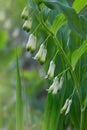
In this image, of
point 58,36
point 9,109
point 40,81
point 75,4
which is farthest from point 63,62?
point 40,81

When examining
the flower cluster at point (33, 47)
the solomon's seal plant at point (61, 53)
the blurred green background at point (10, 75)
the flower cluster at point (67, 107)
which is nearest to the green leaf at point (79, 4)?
the solomon's seal plant at point (61, 53)

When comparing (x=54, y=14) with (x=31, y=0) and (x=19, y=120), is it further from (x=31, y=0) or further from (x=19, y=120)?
(x=19, y=120)

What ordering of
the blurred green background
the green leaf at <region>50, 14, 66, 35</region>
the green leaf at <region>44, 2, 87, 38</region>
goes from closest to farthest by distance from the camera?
the green leaf at <region>44, 2, 87, 38</region> < the green leaf at <region>50, 14, 66, 35</region> < the blurred green background

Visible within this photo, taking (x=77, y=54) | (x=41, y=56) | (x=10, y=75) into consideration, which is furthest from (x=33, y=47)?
(x=10, y=75)

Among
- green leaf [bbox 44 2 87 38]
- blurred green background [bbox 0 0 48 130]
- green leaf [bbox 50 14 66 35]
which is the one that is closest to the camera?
green leaf [bbox 44 2 87 38]

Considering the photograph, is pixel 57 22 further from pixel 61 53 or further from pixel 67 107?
pixel 67 107

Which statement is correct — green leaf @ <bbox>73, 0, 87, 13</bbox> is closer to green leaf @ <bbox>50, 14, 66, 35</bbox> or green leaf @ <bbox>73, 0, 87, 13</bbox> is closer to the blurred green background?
green leaf @ <bbox>50, 14, 66, 35</bbox>

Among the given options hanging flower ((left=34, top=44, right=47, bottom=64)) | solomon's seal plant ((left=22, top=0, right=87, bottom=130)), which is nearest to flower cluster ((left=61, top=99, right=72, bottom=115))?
solomon's seal plant ((left=22, top=0, right=87, bottom=130))

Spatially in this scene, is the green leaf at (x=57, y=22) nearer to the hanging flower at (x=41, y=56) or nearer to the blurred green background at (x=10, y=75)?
the hanging flower at (x=41, y=56)
